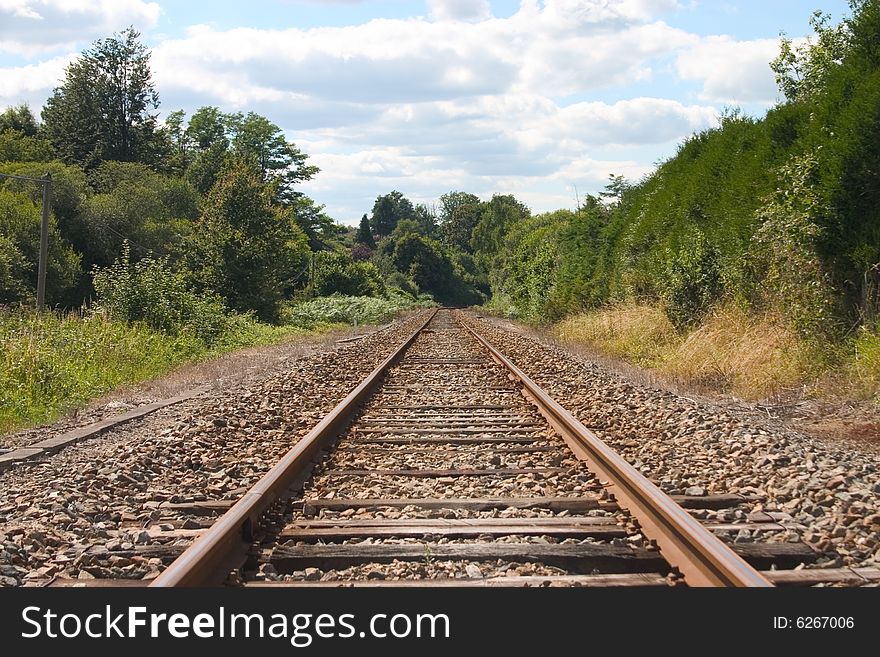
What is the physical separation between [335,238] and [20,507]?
323ft

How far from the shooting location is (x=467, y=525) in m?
4.90

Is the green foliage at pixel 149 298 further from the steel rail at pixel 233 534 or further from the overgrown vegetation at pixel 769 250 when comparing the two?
the steel rail at pixel 233 534

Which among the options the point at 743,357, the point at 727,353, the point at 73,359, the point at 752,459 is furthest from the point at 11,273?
the point at 752,459

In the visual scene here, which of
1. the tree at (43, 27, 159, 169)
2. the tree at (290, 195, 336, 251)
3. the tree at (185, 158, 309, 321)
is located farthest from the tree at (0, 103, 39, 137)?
the tree at (185, 158, 309, 321)

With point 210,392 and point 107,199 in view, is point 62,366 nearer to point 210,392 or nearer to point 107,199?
point 210,392

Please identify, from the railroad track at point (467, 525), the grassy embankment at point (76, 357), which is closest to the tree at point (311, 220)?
the grassy embankment at point (76, 357)

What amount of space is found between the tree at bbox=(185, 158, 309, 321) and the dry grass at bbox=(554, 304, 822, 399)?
16.8 metres

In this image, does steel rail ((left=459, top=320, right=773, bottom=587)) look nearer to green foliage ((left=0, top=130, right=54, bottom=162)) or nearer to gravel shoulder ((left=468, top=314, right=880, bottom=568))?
gravel shoulder ((left=468, top=314, right=880, bottom=568))

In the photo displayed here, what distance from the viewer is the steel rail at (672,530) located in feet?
12.3

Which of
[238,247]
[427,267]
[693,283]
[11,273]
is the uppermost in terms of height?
[427,267]

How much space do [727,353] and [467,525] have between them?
28.3 feet

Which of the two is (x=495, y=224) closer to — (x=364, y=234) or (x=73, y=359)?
(x=364, y=234)

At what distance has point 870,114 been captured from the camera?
34.4ft
